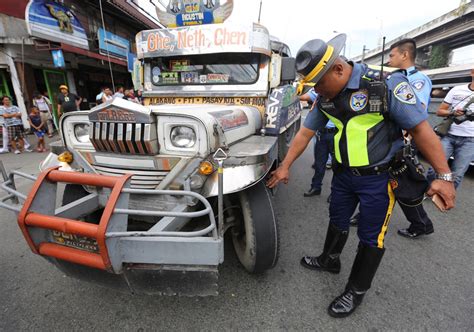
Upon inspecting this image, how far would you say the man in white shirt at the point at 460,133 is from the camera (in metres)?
3.20

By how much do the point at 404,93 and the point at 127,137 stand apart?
1894 millimetres

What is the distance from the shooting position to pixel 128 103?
172 cm

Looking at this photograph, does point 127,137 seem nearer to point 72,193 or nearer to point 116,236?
point 116,236

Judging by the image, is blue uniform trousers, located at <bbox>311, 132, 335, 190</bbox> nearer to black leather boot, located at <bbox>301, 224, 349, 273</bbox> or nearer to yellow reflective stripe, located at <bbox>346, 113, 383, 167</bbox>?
black leather boot, located at <bbox>301, 224, 349, 273</bbox>

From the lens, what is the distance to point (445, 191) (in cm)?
148

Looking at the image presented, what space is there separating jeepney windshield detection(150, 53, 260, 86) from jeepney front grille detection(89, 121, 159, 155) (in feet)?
5.41

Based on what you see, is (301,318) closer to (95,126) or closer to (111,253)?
(111,253)

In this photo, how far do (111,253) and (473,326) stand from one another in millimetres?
2573

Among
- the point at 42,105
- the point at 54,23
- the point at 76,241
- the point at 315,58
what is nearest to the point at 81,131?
the point at 76,241

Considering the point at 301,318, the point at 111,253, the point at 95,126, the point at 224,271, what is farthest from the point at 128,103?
the point at 301,318

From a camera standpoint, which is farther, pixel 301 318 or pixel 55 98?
pixel 55 98

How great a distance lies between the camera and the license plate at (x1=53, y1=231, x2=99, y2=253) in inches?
53.3

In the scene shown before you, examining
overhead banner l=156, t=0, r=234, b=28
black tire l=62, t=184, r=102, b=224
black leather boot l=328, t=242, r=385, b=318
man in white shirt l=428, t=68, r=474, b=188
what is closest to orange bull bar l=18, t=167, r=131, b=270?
black tire l=62, t=184, r=102, b=224

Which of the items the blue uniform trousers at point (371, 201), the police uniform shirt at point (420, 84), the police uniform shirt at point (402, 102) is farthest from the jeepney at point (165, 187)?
the police uniform shirt at point (420, 84)
